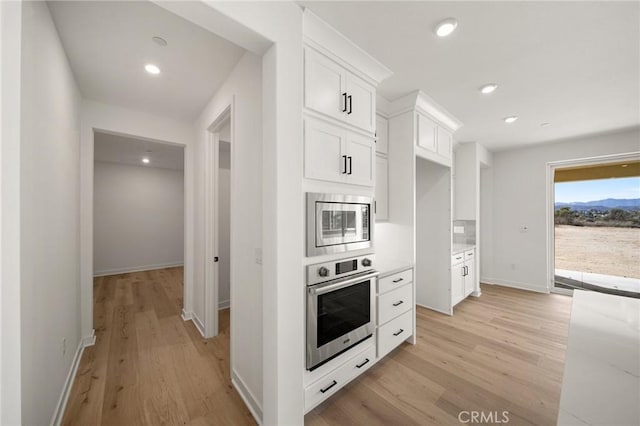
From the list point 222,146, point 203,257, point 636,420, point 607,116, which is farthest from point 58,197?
point 607,116

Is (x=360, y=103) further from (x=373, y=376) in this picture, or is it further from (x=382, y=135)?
(x=373, y=376)

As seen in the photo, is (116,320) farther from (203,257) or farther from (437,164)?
(437,164)

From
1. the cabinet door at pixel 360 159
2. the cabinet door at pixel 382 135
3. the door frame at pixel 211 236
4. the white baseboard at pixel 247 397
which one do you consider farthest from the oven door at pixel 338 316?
the door frame at pixel 211 236

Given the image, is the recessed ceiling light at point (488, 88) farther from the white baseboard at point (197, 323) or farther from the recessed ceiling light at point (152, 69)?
the white baseboard at point (197, 323)

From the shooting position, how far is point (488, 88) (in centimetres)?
242

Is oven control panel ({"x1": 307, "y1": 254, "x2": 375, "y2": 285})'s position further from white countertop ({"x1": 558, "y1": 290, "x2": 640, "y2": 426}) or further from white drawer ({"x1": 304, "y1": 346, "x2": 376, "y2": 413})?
white countertop ({"x1": 558, "y1": 290, "x2": 640, "y2": 426})

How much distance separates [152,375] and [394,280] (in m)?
2.30

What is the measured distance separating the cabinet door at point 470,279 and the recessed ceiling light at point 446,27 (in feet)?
10.6

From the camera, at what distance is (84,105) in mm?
2549

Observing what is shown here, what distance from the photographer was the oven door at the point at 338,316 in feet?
5.19

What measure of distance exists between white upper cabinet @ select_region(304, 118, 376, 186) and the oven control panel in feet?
2.01

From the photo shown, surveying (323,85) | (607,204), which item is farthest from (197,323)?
(607,204)

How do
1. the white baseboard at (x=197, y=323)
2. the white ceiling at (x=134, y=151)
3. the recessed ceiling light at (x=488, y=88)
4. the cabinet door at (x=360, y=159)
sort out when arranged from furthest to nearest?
1. the white ceiling at (x=134, y=151)
2. the white baseboard at (x=197, y=323)
3. the recessed ceiling light at (x=488, y=88)
4. the cabinet door at (x=360, y=159)

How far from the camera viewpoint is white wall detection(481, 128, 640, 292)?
416 cm
